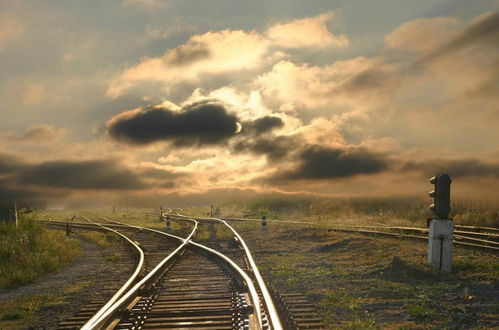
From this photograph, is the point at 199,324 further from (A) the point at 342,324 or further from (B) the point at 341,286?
(B) the point at 341,286

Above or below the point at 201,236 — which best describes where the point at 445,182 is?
above

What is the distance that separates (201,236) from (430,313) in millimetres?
14619

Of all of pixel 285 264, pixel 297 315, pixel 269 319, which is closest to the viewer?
pixel 269 319

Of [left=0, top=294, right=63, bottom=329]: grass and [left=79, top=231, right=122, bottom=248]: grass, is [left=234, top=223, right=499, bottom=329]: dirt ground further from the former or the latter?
[left=79, top=231, right=122, bottom=248]: grass

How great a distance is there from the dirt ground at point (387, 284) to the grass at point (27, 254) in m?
5.89

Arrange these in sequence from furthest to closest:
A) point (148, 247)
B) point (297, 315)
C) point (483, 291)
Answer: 1. point (148, 247)
2. point (483, 291)
3. point (297, 315)

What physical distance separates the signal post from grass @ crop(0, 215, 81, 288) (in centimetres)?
942

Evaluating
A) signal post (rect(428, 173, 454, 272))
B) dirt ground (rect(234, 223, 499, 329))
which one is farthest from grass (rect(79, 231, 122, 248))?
signal post (rect(428, 173, 454, 272))

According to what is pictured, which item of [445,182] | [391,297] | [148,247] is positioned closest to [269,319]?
[391,297]

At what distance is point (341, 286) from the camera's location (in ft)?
29.0

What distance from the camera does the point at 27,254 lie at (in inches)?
555

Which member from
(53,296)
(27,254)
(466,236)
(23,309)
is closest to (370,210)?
(466,236)

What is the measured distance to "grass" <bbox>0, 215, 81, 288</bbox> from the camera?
11551 mm

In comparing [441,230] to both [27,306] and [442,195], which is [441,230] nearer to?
[442,195]
